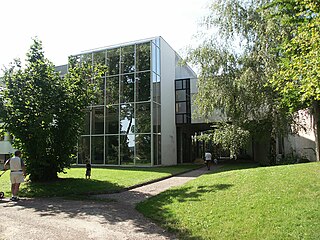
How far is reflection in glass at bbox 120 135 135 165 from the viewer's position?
76.0 feet

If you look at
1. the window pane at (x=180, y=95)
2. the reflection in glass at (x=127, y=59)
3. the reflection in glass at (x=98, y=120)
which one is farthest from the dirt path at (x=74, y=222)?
the window pane at (x=180, y=95)

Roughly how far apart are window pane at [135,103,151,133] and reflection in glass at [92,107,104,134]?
359cm

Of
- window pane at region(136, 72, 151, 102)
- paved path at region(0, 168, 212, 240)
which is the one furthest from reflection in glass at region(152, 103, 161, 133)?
paved path at region(0, 168, 212, 240)

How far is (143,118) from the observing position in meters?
23.5

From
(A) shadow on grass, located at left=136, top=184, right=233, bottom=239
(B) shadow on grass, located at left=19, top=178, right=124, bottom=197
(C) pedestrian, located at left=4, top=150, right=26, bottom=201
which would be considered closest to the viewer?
(A) shadow on grass, located at left=136, top=184, right=233, bottom=239

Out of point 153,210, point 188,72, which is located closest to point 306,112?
point 153,210

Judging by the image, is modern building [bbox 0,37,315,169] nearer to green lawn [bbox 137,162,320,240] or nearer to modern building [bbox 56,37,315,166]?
modern building [bbox 56,37,315,166]

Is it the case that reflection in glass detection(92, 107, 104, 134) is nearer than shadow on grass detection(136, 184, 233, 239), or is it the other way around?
shadow on grass detection(136, 184, 233, 239)

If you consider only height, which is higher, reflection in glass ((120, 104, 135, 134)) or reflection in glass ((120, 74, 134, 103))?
reflection in glass ((120, 74, 134, 103))

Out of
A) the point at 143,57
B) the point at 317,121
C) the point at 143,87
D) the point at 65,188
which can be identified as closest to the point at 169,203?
the point at 65,188

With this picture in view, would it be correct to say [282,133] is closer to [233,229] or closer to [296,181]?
[296,181]

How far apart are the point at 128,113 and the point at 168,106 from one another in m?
4.94

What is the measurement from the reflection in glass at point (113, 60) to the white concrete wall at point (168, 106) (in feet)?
13.1

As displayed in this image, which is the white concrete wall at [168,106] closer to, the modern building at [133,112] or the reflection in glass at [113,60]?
the modern building at [133,112]
